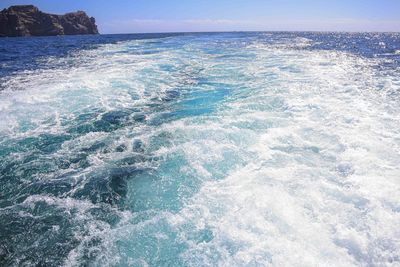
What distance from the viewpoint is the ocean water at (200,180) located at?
3504 millimetres

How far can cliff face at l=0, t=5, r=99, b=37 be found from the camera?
87312mm

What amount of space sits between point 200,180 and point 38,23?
383 feet

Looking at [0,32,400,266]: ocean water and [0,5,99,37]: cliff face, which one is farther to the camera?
[0,5,99,37]: cliff face

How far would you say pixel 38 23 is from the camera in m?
96.9

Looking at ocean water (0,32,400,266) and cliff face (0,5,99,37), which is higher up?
cliff face (0,5,99,37)

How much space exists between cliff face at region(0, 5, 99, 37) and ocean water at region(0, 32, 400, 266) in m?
101

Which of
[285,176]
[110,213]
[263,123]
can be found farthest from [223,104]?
[110,213]

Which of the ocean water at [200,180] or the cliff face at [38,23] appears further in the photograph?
the cliff face at [38,23]

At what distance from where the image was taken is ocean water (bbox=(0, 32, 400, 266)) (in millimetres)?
3504

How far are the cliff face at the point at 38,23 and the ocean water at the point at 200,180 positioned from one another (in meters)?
101

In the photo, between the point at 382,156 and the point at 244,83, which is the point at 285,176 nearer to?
the point at 382,156

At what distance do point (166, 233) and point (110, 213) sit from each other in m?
1.04

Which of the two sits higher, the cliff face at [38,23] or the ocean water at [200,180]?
the cliff face at [38,23]

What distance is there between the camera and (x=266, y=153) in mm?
5832
